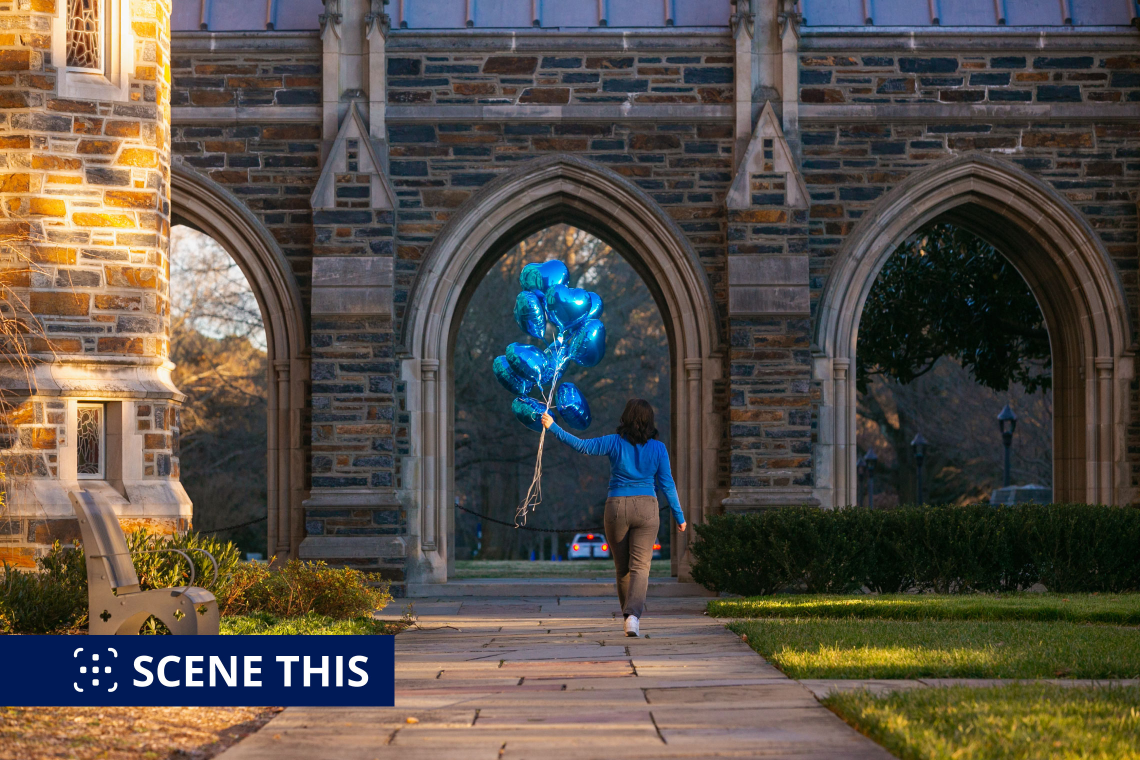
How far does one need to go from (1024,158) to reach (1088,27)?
132cm

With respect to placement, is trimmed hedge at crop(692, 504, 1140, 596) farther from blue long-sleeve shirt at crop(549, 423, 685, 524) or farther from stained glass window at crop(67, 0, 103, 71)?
stained glass window at crop(67, 0, 103, 71)

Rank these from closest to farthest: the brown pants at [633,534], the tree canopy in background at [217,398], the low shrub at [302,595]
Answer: the brown pants at [633,534] < the low shrub at [302,595] < the tree canopy in background at [217,398]

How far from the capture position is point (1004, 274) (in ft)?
47.4

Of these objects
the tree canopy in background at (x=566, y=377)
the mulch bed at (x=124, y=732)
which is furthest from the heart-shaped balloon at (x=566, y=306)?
the tree canopy in background at (x=566, y=377)

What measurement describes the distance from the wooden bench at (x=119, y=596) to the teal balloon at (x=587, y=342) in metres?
5.18

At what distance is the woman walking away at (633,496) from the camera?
695 cm

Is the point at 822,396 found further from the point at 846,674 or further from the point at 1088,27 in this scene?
the point at 846,674

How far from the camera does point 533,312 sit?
10.2 metres

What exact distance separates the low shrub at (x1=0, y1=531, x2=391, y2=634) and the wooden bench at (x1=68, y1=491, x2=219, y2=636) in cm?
76

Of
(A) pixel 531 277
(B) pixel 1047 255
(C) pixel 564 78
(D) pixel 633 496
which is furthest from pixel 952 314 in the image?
(D) pixel 633 496

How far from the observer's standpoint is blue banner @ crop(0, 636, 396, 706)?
14.5 ft

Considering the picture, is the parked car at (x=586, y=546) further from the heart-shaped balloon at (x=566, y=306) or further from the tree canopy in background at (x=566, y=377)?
the heart-shaped balloon at (x=566, y=306)

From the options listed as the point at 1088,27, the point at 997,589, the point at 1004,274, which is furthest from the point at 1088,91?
the point at 997,589

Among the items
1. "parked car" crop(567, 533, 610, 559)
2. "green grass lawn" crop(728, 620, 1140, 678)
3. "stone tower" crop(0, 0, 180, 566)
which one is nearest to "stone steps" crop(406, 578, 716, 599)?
"stone tower" crop(0, 0, 180, 566)
